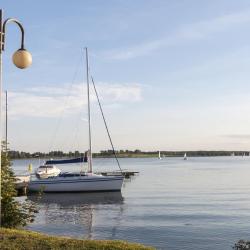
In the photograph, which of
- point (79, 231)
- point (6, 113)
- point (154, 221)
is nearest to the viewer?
point (79, 231)

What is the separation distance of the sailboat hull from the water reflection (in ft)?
2.07

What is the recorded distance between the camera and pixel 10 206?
1585 cm

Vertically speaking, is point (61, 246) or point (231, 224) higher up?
point (61, 246)

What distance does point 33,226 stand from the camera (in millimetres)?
28484

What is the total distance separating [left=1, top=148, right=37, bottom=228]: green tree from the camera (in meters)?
15.7

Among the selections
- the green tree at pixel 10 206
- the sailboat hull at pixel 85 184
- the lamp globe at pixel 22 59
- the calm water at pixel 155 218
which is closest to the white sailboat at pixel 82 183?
the sailboat hull at pixel 85 184

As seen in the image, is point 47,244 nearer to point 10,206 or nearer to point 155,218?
point 10,206

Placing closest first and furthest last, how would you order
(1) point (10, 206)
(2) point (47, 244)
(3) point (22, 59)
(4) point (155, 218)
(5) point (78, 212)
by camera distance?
(2) point (47, 244) < (3) point (22, 59) < (1) point (10, 206) < (4) point (155, 218) < (5) point (78, 212)

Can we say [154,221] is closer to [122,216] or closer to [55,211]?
[122,216]

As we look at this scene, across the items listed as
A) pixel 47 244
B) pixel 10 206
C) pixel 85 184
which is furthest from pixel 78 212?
pixel 47 244

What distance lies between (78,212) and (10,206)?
21.3m

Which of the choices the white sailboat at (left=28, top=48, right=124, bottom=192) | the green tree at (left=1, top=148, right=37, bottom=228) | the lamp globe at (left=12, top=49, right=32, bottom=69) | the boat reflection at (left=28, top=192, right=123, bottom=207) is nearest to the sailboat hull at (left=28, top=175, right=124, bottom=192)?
Answer: the white sailboat at (left=28, top=48, right=124, bottom=192)

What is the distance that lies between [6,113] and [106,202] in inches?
1031

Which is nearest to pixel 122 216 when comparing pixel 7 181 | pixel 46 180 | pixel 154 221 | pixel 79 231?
pixel 154 221
